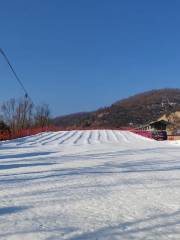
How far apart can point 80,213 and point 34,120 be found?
87.0 metres

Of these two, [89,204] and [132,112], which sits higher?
[132,112]

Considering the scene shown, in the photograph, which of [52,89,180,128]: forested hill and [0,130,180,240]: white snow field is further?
[52,89,180,128]: forested hill

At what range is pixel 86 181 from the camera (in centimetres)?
913

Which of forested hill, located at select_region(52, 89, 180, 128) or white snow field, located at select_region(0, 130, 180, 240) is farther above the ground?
forested hill, located at select_region(52, 89, 180, 128)

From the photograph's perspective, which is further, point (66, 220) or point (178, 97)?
point (178, 97)

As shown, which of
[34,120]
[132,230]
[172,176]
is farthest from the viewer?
[34,120]

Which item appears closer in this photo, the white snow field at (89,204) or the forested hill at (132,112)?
the white snow field at (89,204)

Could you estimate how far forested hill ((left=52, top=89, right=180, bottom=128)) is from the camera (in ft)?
395

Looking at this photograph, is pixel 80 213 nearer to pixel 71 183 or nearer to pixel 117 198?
pixel 117 198

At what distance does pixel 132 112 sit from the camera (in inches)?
5241

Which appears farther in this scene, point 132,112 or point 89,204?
point 132,112

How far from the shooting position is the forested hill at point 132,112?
120438 millimetres

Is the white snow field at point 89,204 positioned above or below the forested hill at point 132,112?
below

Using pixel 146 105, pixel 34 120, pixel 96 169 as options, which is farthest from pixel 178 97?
pixel 96 169
